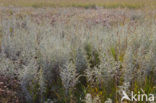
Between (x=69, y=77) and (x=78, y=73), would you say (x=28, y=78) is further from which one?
(x=78, y=73)

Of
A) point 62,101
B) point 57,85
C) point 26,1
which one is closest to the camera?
point 62,101

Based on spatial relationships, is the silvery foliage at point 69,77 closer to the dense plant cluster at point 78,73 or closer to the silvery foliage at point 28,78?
the dense plant cluster at point 78,73

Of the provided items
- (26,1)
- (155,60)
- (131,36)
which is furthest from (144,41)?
(26,1)

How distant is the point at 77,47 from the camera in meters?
3.12

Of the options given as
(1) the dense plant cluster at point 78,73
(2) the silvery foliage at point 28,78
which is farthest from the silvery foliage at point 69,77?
(2) the silvery foliage at point 28,78

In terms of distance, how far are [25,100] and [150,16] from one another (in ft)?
12.6

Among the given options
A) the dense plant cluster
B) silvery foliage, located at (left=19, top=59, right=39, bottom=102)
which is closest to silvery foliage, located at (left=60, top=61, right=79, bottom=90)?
the dense plant cluster

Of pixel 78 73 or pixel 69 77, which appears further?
pixel 78 73

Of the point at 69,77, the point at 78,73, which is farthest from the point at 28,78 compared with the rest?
the point at 78,73

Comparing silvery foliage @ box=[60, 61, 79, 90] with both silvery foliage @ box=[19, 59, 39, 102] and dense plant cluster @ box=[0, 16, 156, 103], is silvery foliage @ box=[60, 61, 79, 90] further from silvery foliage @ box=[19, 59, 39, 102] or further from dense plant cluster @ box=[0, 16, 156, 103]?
silvery foliage @ box=[19, 59, 39, 102]

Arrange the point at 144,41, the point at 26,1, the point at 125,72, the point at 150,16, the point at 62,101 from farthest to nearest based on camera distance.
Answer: the point at 26,1 → the point at 150,16 → the point at 144,41 → the point at 62,101 → the point at 125,72

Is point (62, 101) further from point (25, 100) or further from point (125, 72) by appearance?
point (125, 72)

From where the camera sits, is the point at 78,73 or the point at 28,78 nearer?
the point at 28,78

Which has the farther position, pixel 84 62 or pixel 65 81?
pixel 84 62
